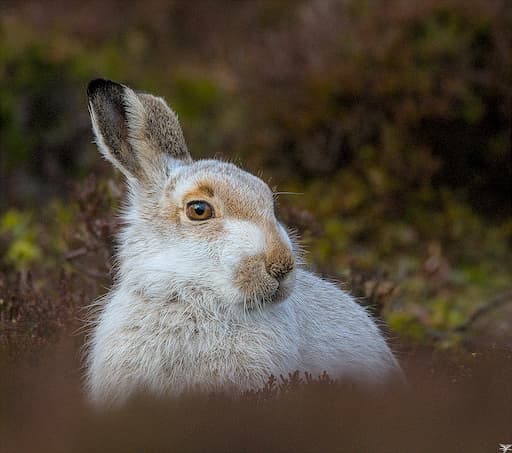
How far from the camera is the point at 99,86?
16.8ft

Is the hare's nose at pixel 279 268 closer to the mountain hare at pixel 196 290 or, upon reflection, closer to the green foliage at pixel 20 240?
the mountain hare at pixel 196 290

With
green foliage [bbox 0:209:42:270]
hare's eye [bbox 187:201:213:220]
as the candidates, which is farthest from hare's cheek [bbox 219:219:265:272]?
green foliage [bbox 0:209:42:270]

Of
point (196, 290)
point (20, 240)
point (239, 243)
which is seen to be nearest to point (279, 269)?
point (239, 243)

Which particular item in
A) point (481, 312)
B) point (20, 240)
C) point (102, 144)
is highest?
point (102, 144)

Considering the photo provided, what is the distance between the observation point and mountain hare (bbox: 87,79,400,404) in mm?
4465

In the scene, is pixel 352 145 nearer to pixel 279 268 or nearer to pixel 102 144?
pixel 102 144

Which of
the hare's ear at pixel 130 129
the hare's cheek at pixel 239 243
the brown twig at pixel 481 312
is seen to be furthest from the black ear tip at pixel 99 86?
the brown twig at pixel 481 312

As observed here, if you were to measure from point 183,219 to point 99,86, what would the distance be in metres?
0.87

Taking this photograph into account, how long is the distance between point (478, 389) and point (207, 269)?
4.35 feet

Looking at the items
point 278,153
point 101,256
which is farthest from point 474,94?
point 101,256

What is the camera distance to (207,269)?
459cm

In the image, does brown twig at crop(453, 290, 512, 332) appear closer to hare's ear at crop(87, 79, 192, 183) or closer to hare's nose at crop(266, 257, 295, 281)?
hare's ear at crop(87, 79, 192, 183)

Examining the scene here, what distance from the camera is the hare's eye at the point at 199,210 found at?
186 inches

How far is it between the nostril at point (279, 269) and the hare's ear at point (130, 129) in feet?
3.56
